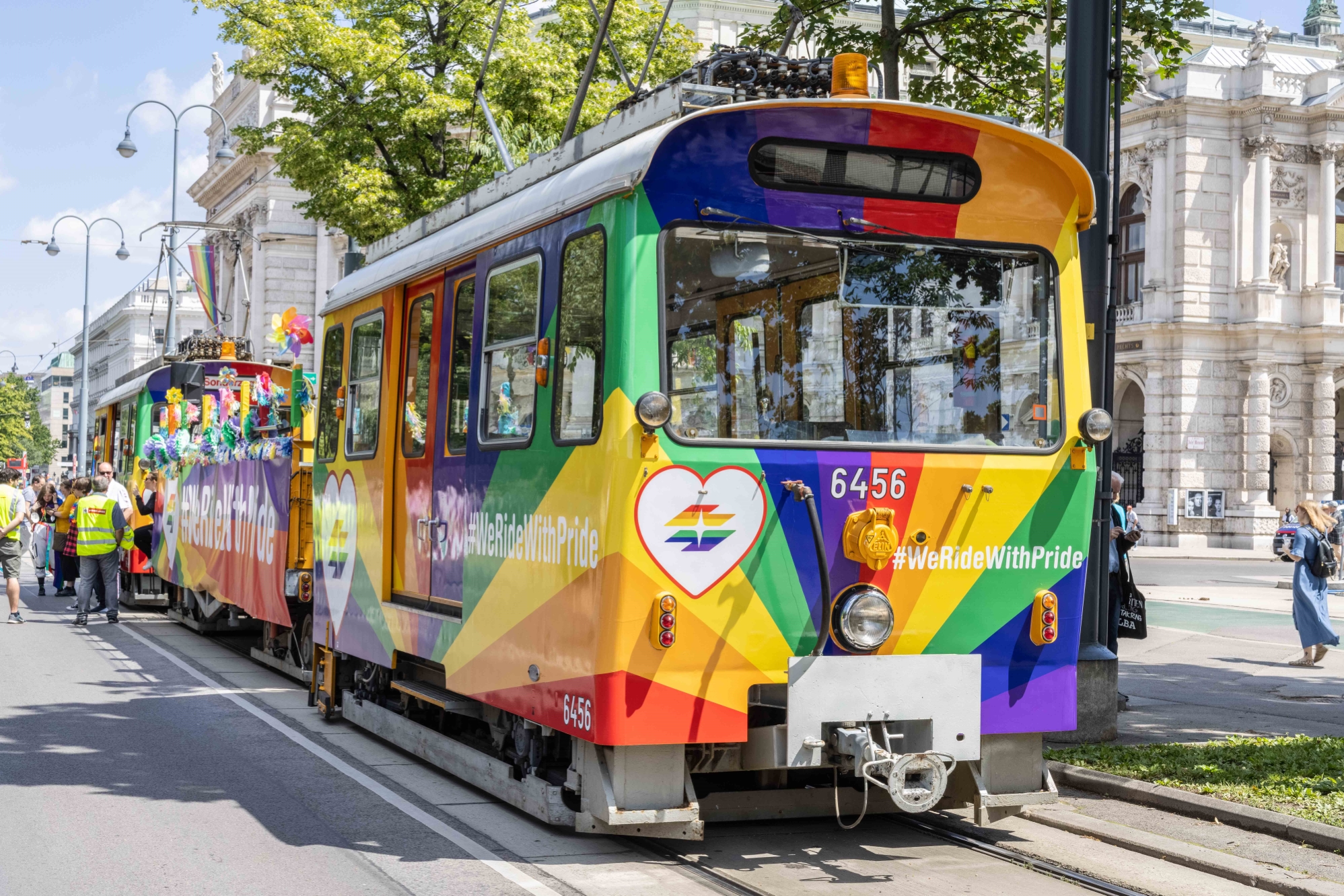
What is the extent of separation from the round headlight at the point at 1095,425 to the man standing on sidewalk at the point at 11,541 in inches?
570

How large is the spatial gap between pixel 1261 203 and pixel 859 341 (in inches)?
1520

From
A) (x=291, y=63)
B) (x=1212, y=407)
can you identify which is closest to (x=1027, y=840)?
(x=291, y=63)

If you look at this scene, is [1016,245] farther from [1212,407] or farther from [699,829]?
[1212,407]

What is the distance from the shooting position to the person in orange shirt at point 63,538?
20.5m

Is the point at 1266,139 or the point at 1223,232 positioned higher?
the point at 1266,139

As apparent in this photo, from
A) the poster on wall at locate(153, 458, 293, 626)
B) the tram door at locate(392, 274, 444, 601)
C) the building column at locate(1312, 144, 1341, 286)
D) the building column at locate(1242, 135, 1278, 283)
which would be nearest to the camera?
the tram door at locate(392, 274, 444, 601)

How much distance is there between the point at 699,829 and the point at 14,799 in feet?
13.0

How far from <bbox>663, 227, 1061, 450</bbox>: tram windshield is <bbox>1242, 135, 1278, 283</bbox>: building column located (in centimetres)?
3752

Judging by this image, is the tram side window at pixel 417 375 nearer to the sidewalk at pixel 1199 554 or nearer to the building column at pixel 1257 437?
the sidewalk at pixel 1199 554

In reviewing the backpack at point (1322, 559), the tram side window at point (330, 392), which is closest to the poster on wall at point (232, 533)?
the tram side window at point (330, 392)

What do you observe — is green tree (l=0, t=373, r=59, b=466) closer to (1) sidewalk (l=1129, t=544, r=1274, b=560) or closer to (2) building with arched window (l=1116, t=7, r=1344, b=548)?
(2) building with arched window (l=1116, t=7, r=1344, b=548)

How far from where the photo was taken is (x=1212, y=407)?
4125cm

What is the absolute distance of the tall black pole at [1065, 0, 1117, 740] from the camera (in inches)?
375

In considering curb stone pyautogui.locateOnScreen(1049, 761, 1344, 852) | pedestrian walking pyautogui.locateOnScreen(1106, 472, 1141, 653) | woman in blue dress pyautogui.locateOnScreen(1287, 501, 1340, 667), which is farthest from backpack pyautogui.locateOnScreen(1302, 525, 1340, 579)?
curb stone pyautogui.locateOnScreen(1049, 761, 1344, 852)
